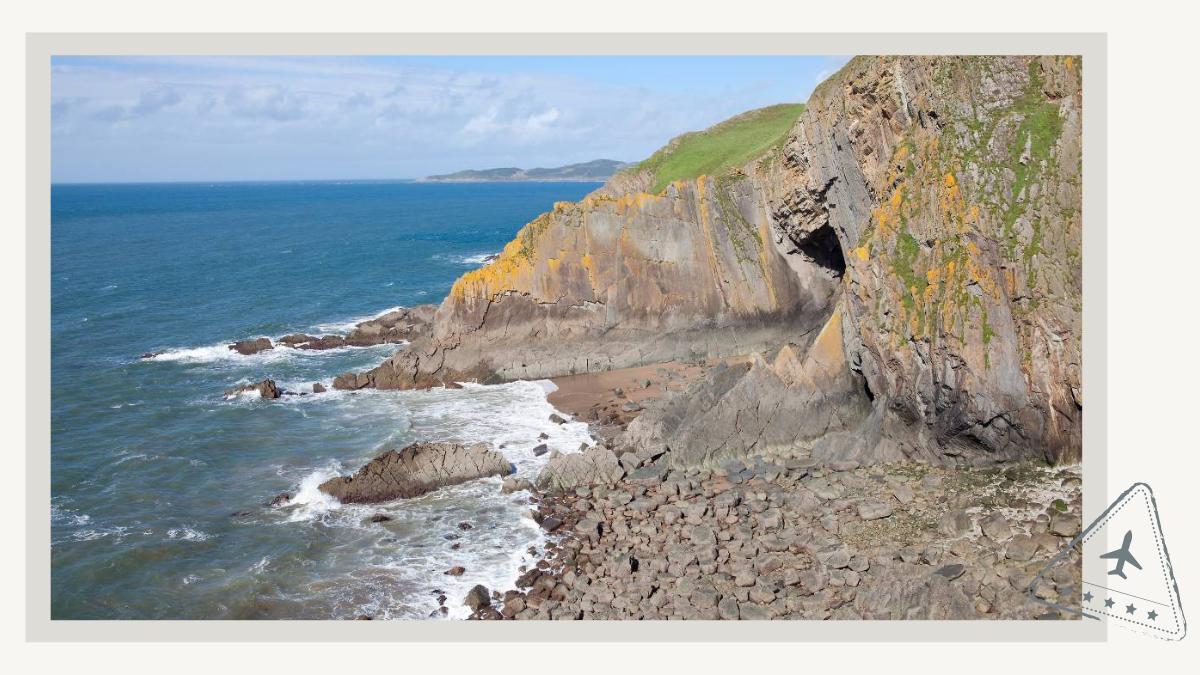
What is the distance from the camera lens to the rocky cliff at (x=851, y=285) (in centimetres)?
2538

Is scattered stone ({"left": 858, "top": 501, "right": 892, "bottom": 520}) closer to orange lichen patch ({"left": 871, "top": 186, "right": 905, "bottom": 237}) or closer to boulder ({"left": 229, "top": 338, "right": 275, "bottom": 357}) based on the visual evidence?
orange lichen patch ({"left": 871, "top": 186, "right": 905, "bottom": 237})

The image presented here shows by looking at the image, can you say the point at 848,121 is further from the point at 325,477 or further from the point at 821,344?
the point at 325,477

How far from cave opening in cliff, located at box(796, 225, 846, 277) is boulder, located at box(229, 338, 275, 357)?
27903 mm

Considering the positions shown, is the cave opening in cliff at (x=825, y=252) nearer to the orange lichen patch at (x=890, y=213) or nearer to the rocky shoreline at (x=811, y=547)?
the orange lichen patch at (x=890, y=213)

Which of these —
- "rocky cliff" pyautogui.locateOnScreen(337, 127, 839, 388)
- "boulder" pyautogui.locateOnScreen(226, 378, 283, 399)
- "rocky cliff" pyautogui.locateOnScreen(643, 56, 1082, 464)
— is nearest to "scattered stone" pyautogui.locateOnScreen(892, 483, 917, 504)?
"rocky cliff" pyautogui.locateOnScreen(643, 56, 1082, 464)

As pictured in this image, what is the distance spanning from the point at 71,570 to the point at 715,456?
18.9 meters

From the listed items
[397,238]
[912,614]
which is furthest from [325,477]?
[397,238]

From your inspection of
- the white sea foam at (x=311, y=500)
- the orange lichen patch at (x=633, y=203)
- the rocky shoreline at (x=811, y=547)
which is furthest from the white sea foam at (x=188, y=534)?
the orange lichen patch at (x=633, y=203)

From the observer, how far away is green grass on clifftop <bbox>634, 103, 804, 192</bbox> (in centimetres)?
4668

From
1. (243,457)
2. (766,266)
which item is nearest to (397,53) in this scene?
(243,457)

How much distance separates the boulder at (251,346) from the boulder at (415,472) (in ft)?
65.7

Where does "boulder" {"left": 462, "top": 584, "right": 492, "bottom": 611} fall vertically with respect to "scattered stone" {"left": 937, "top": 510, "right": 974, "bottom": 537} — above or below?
below
